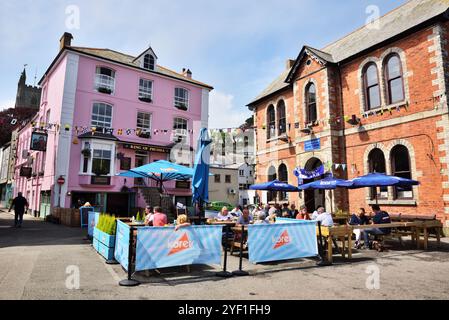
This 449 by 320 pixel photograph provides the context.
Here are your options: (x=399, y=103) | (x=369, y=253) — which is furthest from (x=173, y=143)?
(x=369, y=253)

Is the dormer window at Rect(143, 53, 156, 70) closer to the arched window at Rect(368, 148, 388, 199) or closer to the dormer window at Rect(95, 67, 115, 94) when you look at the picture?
the dormer window at Rect(95, 67, 115, 94)

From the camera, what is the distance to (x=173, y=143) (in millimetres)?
23969

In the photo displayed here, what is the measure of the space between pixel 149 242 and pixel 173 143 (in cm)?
1827

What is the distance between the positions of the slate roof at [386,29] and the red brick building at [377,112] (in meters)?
0.07

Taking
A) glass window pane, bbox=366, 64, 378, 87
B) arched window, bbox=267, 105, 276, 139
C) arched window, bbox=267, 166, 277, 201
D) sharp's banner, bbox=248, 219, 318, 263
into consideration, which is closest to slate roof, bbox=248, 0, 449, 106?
glass window pane, bbox=366, 64, 378, 87

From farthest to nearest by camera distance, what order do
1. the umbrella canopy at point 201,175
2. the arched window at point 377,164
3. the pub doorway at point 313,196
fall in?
the pub doorway at point 313,196 < the arched window at point 377,164 < the umbrella canopy at point 201,175

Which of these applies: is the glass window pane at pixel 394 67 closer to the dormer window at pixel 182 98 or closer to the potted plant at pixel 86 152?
the dormer window at pixel 182 98

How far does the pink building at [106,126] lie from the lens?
64.8 ft

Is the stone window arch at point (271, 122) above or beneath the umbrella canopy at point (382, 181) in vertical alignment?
above

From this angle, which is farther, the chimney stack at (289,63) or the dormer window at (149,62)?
the dormer window at (149,62)

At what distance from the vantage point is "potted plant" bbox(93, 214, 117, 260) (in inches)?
303

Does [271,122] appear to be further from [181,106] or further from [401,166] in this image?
[401,166]

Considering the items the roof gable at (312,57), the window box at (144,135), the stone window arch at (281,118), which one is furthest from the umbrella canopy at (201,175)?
the window box at (144,135)

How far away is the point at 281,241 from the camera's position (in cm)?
747
